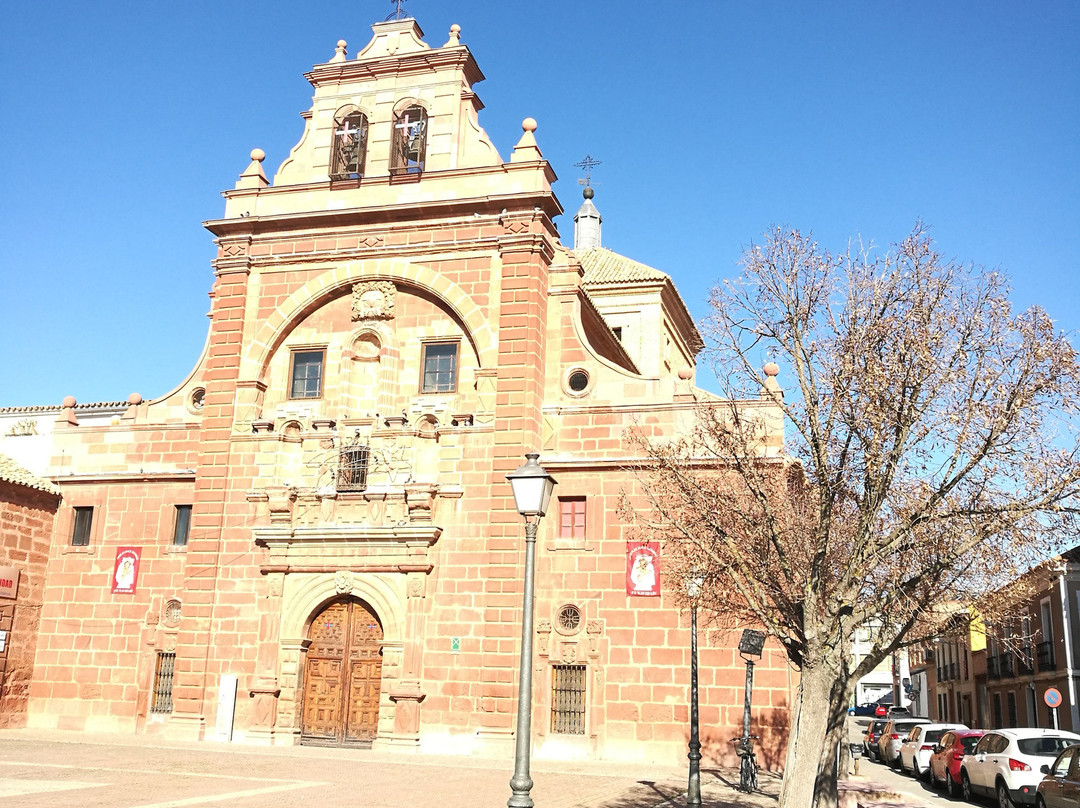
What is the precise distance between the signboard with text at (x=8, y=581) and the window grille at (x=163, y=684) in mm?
3828

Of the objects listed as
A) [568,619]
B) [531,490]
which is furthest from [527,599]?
[568,619]

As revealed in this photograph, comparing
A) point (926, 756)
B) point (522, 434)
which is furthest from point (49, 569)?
point (926, 756)

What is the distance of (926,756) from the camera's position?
24891 mm

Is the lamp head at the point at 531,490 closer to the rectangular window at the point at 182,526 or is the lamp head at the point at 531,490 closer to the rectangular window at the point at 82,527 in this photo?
the rectangular window at the point at 182,526

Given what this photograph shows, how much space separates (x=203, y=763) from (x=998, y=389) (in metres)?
15.1

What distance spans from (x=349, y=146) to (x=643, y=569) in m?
13.0

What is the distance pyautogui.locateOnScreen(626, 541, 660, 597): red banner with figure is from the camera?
23.0 m

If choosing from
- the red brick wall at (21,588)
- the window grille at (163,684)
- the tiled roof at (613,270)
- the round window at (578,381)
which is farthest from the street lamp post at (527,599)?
the tiled roof at (613,270)

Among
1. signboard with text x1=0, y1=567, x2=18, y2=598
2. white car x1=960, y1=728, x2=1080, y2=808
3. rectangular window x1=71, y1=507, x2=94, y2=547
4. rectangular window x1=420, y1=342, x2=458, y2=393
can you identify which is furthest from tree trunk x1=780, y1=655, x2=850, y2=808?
rectangular window x1=71, y1=507, x2=94, y2=547

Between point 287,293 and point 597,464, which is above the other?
point 287,293

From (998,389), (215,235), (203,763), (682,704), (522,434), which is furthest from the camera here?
(215,235)

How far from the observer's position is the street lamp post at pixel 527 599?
10822 mm

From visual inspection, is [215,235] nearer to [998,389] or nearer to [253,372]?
[253,372]

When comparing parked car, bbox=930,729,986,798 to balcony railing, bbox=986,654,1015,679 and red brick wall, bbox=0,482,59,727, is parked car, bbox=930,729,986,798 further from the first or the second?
red brick wall, bbox=0,482,59,727
